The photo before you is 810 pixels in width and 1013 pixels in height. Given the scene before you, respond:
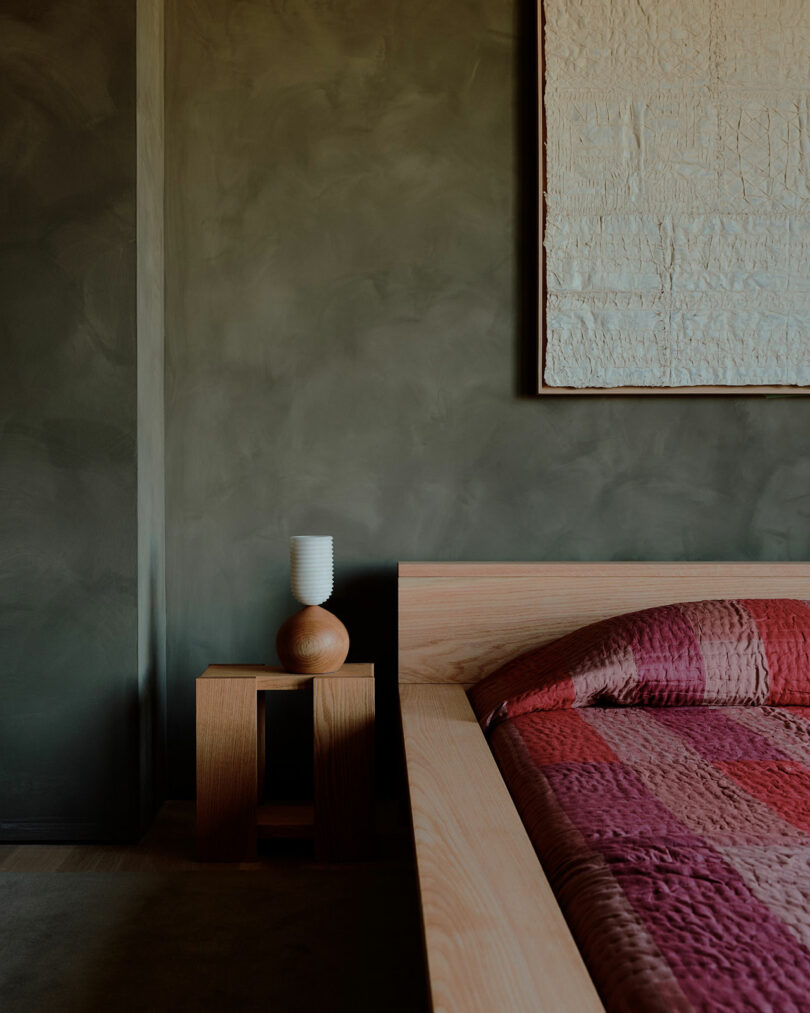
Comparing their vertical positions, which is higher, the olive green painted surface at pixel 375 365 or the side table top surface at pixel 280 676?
the olive green painted surface at pixel 375 365

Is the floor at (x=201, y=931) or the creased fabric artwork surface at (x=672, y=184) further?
the creased fabric artwork surface at (x=672, y=184)

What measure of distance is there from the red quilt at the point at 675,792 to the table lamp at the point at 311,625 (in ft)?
1.10

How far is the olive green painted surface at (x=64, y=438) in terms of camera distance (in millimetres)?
1898

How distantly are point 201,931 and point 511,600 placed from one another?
0.96 metres

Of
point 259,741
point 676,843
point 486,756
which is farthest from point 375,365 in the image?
point 676,843

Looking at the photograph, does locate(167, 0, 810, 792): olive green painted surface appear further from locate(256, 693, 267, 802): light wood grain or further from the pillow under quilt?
the pillow under quilt

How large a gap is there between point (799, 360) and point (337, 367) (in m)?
1.19

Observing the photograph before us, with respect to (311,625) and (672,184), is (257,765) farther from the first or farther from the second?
(672,184)

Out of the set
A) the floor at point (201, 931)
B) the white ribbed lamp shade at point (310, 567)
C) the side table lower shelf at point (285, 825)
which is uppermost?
the white ribbed lamp shade at point (310, 567)

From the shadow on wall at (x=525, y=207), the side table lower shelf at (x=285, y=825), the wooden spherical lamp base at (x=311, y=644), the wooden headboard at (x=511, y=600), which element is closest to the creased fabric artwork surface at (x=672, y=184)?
the shadow on wall at (x=525, y=207)

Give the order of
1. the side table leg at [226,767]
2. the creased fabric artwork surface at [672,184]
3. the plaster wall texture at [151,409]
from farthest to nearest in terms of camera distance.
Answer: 1. the creased fabric artwork surface at [672,184]
2. the plaster wall texture at [151,409]
3. the side table leg at [226,767]

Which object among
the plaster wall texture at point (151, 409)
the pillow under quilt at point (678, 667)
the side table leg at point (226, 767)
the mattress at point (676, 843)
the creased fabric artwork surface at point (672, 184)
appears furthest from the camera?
the creased fabric artwork surface at point (672, 184)

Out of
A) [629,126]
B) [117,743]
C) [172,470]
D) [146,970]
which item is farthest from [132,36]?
[146,970]

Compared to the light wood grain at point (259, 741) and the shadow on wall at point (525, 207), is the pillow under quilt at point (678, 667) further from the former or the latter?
the shadow on wall at point (525, 207)
